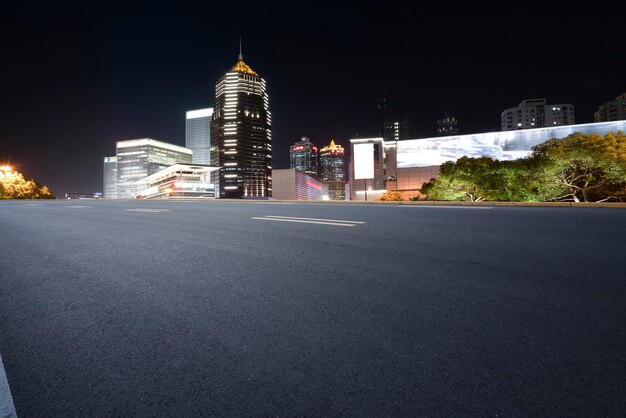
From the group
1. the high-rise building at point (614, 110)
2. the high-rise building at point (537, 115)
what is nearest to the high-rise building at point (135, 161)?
the high-rise building at point (537, 115)

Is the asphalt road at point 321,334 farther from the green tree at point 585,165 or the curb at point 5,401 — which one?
the green tree at point 585,165

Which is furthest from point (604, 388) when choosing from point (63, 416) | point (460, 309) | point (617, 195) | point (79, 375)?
point (617, 195)

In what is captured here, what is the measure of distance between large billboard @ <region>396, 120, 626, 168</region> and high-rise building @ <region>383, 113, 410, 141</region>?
14474cm

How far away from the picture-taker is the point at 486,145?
52.4 metres

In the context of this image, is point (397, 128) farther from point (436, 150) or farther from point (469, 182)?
point (469, 182)

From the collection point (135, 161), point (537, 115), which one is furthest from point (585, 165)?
point (135, 161)

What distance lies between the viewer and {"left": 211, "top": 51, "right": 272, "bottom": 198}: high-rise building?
16312cm

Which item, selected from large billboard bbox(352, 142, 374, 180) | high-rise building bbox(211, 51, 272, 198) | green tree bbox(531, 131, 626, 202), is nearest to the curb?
green tree bbox(531, 131, 626, 202)

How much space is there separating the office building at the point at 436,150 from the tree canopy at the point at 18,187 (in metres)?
57.3

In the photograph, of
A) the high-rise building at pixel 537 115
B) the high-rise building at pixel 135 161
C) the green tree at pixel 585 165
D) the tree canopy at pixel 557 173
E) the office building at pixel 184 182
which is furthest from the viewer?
the high-rise building at pixel 135 161

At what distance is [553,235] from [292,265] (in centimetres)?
489

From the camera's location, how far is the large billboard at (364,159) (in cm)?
5341

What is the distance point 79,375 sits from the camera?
1519 mm

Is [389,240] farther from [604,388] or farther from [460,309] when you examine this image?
[604,388]
